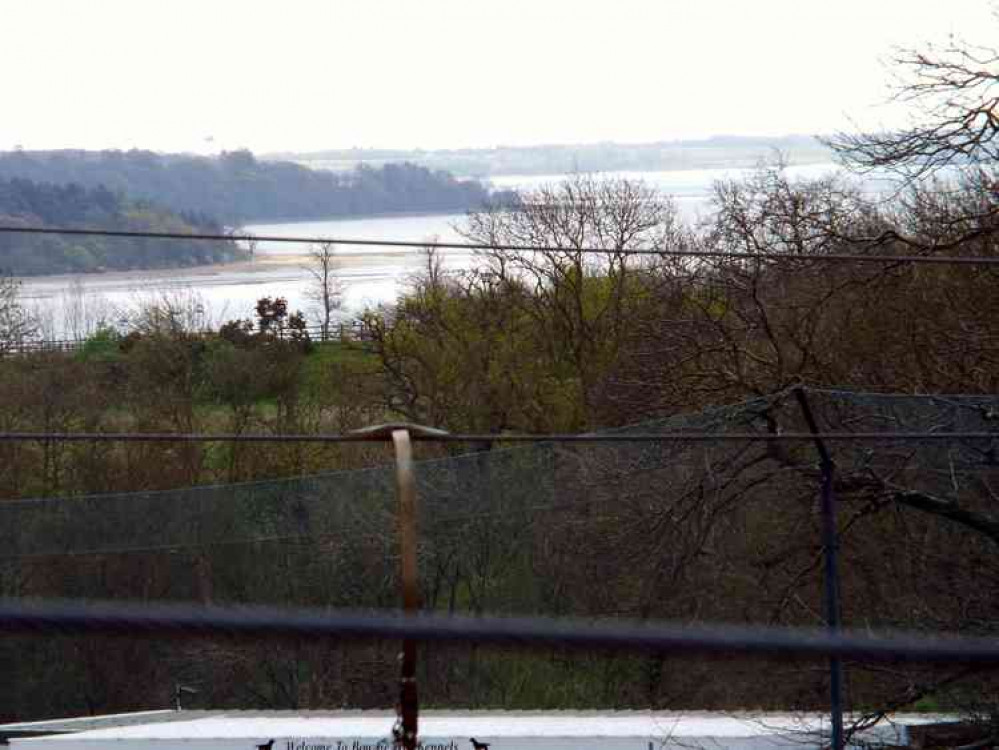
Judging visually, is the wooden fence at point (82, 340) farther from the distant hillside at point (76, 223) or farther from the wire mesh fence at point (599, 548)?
the wire mesh fence at point (599, 548)

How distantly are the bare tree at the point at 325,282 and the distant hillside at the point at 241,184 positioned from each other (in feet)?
2.40

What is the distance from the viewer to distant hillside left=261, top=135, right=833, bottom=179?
1066 inches

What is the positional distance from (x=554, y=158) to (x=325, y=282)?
9.92 metres

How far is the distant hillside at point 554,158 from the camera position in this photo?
27.1m

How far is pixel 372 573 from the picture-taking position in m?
→ 11.4

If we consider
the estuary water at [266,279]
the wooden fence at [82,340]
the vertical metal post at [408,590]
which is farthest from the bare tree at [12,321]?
the vertical metal post at [408,590]

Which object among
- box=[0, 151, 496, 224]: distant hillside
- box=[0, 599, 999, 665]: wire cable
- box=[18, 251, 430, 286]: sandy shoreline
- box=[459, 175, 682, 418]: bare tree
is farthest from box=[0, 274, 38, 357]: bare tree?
box=[0, 599, 999, 665]: wire cable

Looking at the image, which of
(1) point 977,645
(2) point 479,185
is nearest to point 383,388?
(2) point 479,185

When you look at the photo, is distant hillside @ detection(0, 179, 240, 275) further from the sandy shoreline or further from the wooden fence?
the wooden fence

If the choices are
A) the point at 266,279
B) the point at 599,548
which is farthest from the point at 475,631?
the point at 266,279

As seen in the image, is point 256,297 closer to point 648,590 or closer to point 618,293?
point 618,293

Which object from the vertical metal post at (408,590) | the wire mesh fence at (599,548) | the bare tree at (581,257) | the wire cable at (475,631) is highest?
the wire cable at (475,631)

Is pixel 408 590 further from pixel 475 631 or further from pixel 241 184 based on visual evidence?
pixel 241 184

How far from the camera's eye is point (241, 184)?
23.8 metres
